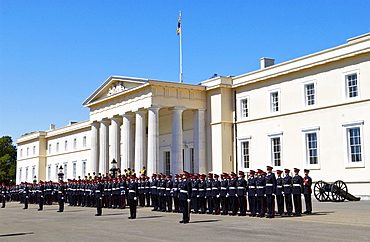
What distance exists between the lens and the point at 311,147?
2997cm

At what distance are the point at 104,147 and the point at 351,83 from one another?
22.4 metres

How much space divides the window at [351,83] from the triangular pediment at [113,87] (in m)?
14.2

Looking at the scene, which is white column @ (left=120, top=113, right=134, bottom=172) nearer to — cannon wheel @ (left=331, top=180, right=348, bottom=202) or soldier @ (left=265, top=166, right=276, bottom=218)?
cannon wheel @ (left=331, top=180, right=348, bottom=202)

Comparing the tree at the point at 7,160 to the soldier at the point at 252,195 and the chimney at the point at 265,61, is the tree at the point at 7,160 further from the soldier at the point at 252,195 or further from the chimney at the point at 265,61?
the soldier at the point at 252,195

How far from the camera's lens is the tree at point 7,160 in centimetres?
8663

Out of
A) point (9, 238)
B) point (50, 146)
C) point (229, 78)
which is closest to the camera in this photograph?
point (9, 238)

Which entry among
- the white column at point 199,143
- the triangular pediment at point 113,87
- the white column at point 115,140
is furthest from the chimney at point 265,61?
the white column at point 115,140

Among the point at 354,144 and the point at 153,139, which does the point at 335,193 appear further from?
the point at 153,139

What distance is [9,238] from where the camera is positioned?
44.6 feet

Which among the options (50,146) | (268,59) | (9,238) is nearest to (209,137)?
(268,59)

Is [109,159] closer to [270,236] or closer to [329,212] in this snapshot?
[329,212]

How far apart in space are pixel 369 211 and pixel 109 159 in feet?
92.7

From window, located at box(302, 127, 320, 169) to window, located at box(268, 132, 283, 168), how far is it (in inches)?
81.2

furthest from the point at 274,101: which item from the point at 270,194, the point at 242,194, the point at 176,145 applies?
the point at 270,194
